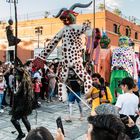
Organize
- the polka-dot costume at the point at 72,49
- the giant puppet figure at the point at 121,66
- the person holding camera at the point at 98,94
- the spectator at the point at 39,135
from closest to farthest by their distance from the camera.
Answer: the spectator at the point at 39,135
the person holding camera at the point at 98,94
the polka-dot costume at the point at 72,49
the giant puppet figure at the point at 121,66

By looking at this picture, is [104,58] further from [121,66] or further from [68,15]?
[68,15]

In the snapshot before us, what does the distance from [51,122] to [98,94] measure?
6.81 feet

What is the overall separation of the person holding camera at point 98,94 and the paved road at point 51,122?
86cm

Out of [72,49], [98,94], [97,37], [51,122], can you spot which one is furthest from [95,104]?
[97,37]

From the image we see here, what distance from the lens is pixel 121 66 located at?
786 centimetres

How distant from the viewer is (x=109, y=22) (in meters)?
30.6

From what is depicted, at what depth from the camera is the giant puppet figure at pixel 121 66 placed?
7879mm

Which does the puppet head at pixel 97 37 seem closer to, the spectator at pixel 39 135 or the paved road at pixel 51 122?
the paved road at pixel 51 122

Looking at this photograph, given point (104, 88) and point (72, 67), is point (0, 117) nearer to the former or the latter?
point (72, 67)

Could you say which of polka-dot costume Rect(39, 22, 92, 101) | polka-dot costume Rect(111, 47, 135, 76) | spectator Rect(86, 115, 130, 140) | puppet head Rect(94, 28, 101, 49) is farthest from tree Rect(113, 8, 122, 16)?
spectator Rect(86, 115, 130, 140)

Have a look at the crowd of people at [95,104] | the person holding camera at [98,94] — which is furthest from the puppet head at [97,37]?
the person holding camera at [98,94]

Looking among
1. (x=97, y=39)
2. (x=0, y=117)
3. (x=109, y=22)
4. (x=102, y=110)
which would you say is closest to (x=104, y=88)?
(x=97, y=39)

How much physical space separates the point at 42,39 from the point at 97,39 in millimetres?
25414

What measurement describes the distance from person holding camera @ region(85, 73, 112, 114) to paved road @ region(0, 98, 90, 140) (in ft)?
2.83
